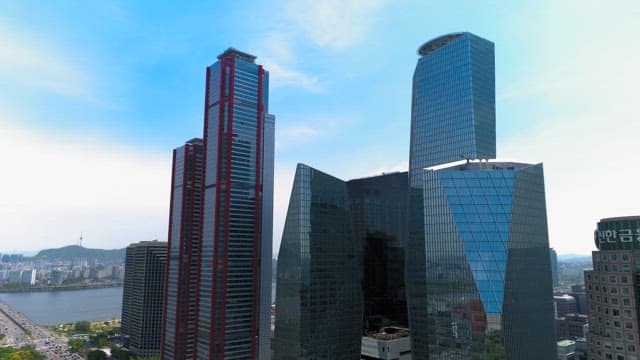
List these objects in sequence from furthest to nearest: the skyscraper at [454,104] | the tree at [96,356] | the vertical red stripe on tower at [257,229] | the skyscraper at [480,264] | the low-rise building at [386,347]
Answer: the tree at [96,356] < the vertical red stripe on tower at [257,229] < the skyscraper at [454,104] < the low-rise building at [386,347] < the skyscraper at [480,264]

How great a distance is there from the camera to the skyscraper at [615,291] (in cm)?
8569

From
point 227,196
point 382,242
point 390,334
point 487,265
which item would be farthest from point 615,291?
point 227,196

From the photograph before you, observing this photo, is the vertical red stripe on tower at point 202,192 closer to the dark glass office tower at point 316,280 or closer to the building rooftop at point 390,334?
the dark glass office tower at point 316,280

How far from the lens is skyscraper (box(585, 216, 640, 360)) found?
3374 inches

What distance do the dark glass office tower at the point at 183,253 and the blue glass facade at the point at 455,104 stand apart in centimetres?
8977

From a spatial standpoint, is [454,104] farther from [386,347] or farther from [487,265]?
[386,347]

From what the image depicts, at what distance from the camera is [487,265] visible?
79250 millimetres

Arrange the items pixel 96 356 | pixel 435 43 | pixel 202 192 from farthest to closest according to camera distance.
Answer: pixel 96 356
pixel 202 192
pixel 435 43

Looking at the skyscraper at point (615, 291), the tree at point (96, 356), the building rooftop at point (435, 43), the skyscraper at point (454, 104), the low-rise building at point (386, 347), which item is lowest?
the tree at point (96, 356)

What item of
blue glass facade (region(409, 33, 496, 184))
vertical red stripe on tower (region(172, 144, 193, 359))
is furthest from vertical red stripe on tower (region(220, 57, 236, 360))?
blue glass facade (region(409, 33, 496, 184))

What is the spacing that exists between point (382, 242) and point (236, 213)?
5727 cm

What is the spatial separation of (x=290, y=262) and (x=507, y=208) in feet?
172

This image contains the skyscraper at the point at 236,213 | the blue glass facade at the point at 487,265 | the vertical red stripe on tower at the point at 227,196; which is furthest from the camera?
the skyscraper at the point at 236,213

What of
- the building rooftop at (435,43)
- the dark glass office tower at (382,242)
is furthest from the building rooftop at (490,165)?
the dark glass office tower at (382,242)
